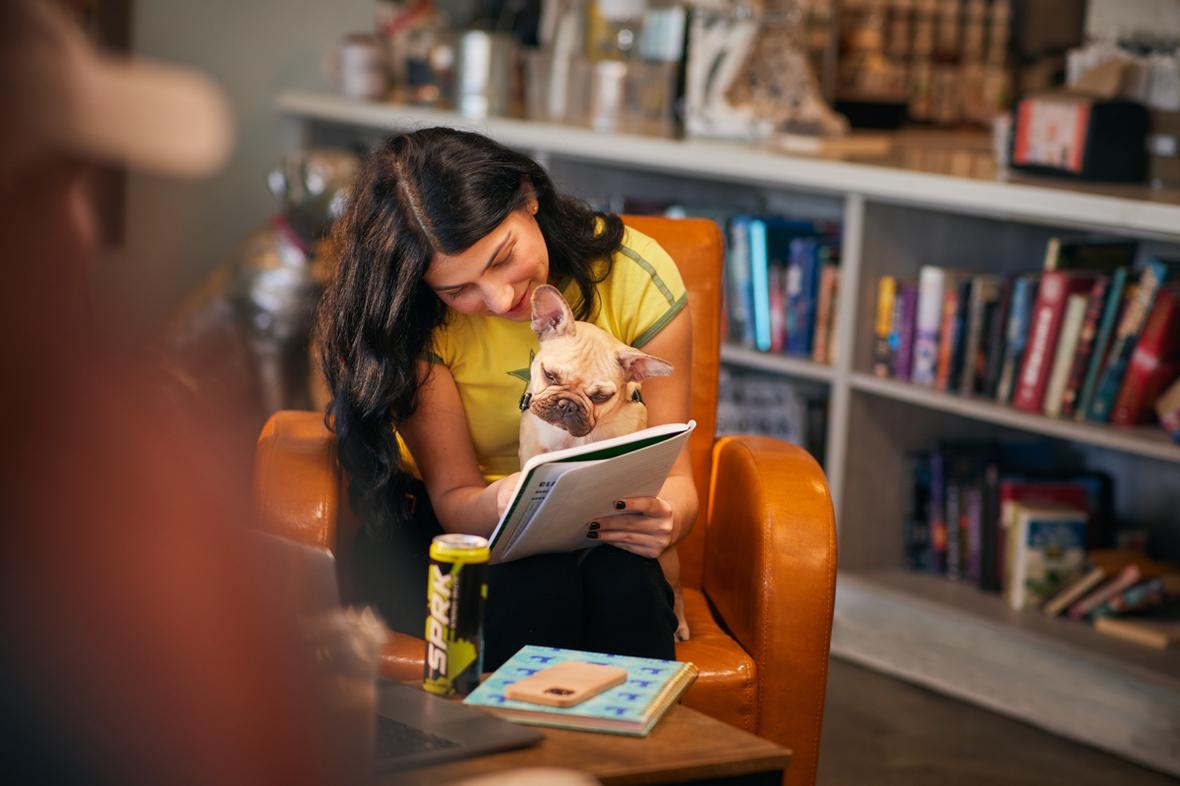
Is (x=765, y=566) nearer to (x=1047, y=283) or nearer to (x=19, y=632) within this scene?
(x=1047, y=283)

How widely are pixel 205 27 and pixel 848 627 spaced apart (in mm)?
2639

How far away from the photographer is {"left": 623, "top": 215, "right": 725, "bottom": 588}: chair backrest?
83.3 inches

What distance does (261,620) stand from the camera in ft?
1.33

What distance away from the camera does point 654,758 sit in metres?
1.21

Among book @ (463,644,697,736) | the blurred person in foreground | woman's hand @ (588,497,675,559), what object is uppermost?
the blurred person in foreground

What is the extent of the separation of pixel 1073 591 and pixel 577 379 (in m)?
1.53

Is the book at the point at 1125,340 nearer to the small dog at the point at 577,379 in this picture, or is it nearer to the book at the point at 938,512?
the book at the point at 938,512

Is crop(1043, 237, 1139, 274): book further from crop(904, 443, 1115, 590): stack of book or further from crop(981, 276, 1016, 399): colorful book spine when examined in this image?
crop(904, 443, 1115, 590): stack of book

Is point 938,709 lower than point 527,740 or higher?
lower

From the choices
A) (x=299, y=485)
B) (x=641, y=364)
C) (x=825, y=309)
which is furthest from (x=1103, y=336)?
(x=299, y=485)

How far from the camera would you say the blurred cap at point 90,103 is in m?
0.28

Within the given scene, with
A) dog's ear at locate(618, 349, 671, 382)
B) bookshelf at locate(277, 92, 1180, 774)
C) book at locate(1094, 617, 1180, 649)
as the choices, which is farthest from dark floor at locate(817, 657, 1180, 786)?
dog's ear at locate(618, 349, 671, 382)

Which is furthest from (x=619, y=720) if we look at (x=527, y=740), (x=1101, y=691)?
(x=1101, y=691)

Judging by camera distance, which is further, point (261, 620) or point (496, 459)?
point (496, 459)
